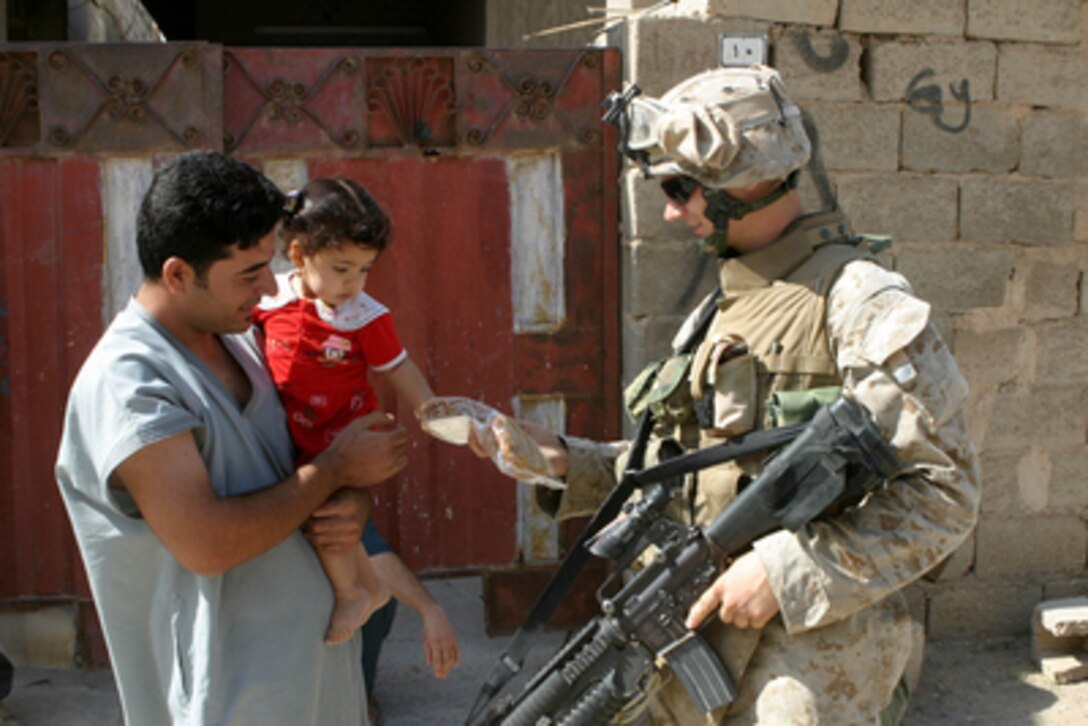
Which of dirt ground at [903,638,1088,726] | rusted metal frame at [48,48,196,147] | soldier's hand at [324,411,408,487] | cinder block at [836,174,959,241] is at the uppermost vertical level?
rusted metal frame at [48,48,196,147]

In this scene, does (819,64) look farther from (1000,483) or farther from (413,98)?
(1000,483)

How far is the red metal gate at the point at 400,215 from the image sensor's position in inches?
157

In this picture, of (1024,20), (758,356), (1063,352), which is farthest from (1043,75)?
(758,356)

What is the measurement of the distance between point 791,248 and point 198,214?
47.1 inches

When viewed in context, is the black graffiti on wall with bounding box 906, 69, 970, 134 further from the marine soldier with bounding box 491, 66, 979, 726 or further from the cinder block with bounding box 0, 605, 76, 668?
the cinder block with bounding box 0, 605, 76, 668

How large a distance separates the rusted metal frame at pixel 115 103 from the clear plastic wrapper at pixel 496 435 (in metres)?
1.80

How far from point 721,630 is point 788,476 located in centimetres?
40

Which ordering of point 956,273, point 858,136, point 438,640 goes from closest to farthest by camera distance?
point 438,640, point 858,136, point 956,273

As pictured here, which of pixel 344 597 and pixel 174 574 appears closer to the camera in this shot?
pixel 174 574

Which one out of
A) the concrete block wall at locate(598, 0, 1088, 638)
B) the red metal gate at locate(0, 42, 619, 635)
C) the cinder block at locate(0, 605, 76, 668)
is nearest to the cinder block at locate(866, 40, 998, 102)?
the concrete block wall at locate(598, 0, 1088, 638)

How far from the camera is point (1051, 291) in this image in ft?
14.6

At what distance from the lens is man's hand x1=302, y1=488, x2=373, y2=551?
2.14 metres

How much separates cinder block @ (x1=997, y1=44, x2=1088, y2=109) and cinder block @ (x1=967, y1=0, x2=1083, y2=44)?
0.04m

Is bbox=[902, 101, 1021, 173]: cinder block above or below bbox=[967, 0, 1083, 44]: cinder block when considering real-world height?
below
